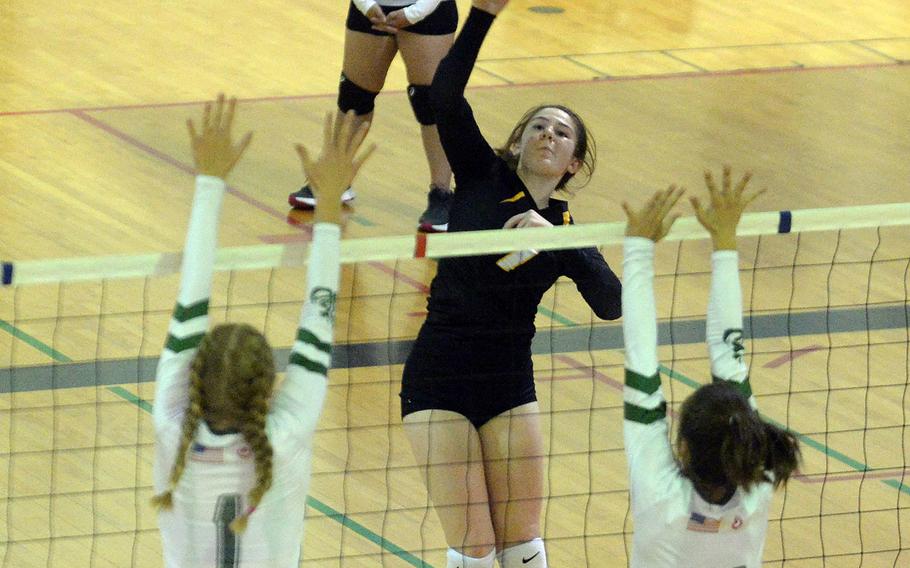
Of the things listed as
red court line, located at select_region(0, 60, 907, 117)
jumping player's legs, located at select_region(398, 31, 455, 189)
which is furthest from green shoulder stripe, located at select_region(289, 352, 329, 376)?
red court line, located at select_region(0, 60, 907, 117)

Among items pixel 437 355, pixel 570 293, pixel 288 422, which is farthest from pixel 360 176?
pixel 288 422

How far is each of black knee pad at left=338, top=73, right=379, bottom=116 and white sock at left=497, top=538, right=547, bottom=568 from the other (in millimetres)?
3869

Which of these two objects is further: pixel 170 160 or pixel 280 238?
pixel 170 160

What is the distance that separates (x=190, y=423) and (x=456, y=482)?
4.00 ft

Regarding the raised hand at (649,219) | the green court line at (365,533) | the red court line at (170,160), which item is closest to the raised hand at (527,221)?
the raised hand at (649,219)

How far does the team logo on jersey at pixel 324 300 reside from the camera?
3131mm

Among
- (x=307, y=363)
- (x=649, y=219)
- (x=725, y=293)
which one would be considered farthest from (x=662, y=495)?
(x=307, y=363)

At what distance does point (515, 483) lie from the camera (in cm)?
412

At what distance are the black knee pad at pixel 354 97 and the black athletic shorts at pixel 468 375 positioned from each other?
363cm

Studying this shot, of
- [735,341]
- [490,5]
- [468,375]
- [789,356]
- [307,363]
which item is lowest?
[789,356]

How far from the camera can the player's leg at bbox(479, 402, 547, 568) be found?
4102 mm

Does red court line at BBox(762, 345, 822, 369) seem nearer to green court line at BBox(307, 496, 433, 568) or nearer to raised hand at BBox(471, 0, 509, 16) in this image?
green court line at BBox(307, 496, 433, 568)

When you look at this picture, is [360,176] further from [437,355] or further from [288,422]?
[288,422]

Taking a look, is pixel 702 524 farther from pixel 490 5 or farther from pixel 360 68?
pixel 360 68
